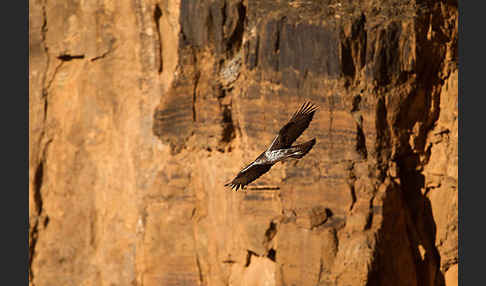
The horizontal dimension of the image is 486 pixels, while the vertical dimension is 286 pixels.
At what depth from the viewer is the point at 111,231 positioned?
7.67 meters

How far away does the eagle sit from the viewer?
445cm

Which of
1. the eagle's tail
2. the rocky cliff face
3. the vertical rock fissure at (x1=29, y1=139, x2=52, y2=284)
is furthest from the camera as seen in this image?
the vertical rock fissure at (x1=29, y1=139, x2=52, y2=284)

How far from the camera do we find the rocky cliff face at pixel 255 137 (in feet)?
21.0

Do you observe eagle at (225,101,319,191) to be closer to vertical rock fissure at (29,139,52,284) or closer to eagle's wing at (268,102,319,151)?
eagle's wing at (268,102,319,151)

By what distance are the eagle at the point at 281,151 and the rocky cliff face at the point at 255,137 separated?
166 cm

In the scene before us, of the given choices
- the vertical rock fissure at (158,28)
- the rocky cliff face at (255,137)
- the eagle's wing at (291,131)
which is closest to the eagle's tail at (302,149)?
the eagle's wing at (291,131)

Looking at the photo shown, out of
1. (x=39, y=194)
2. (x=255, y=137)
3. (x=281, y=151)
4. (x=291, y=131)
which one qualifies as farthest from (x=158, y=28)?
(x=281, y=151)

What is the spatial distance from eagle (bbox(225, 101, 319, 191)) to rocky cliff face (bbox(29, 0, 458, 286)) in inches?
65.3

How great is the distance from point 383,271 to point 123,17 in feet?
10.4

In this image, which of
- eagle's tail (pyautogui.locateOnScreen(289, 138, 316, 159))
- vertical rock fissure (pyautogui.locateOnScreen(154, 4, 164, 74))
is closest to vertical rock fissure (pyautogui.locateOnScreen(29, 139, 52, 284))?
vertical rock fissure (pyautogui.locateOnScreen(154, 4, 164, 74))

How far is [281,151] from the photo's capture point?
14.8ft

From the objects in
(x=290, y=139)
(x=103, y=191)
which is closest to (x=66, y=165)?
(x=103, y=191)

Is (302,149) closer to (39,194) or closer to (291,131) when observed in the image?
(291,131)

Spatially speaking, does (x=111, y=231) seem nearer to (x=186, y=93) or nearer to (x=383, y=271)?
(x=186, y=93)
